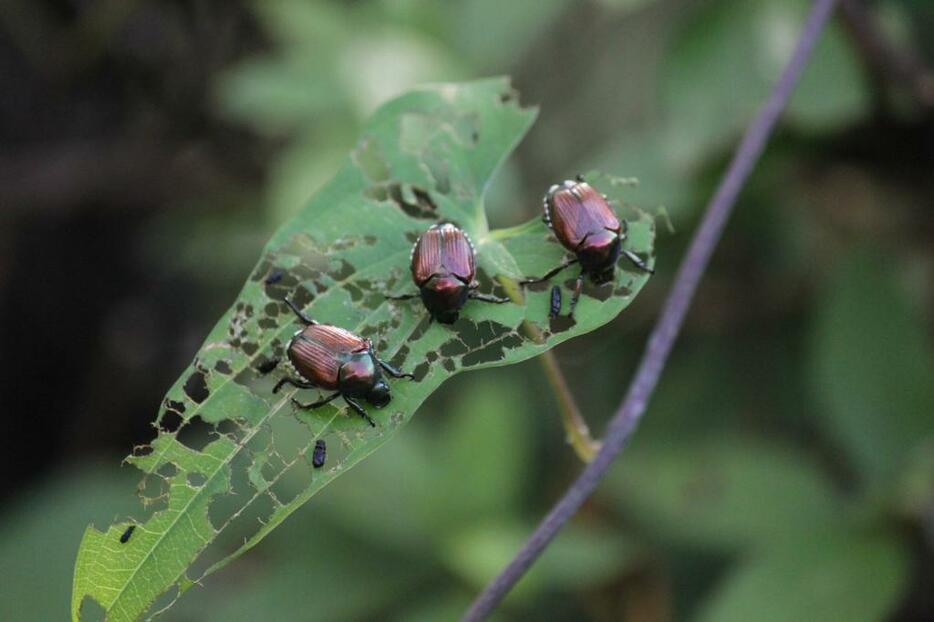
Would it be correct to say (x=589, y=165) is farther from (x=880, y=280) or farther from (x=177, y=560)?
(x=177, y=560)

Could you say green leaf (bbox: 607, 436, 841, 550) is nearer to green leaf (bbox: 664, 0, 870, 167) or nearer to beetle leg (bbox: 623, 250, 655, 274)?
green leaf (bbox: 664, 0, 870, 167)

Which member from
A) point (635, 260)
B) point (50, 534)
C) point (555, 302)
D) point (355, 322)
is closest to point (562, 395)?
point (555, 302)

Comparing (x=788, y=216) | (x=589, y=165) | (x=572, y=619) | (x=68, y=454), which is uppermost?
(x=589, y=165)

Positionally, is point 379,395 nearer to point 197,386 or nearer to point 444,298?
point 444,298

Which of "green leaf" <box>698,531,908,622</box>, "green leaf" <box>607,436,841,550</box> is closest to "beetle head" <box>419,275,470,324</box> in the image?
"green leaf" <box>698,531,908,622</box>

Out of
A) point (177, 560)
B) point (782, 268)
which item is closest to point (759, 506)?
point (782, 268)

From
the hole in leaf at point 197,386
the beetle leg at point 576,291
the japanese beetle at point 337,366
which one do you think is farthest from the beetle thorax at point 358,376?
the beetle leg at point 576,291

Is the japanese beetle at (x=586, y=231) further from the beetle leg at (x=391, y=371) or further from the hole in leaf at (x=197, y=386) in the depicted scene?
the hole in leaf at (x=197, y=386)

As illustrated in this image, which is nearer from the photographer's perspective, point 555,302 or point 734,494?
point 555,302
